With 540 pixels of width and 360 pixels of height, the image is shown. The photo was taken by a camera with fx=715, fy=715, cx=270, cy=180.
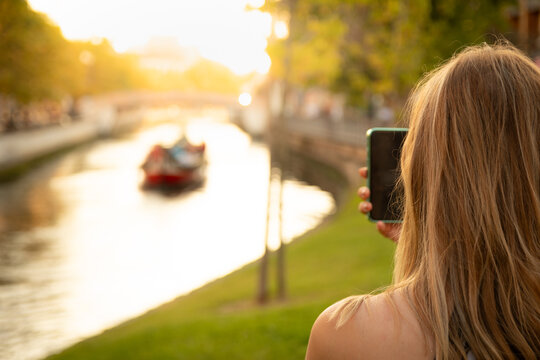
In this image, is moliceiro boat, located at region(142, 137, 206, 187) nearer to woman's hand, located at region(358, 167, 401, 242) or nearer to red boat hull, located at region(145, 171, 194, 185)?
red boat hull, located at region(145, 171, 194, 185)

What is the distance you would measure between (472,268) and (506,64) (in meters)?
0.38

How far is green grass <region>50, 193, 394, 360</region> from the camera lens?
19.8ft

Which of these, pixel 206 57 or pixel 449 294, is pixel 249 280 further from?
pixel 206 57

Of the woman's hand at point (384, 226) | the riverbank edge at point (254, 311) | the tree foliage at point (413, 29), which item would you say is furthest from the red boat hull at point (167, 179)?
the woman's hand at point (384, 226)

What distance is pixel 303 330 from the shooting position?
602cm

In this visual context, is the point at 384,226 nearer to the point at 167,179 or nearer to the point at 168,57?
the point at 167,179

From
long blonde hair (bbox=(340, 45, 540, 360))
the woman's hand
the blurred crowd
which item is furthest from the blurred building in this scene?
long blonde hair (bbox=(340, 45, 540, 360))

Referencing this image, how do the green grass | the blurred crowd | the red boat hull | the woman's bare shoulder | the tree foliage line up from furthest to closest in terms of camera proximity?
1. the blurred crowd
2. the red boat hull
3. the tree foliage
4. the green grass
5. the woman's bare shoulder

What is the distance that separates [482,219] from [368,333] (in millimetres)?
282

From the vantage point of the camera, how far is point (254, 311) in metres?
7.63

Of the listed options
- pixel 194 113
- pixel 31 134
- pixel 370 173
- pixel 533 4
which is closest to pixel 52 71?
pixel 31 134

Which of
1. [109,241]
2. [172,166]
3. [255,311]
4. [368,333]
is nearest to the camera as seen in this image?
[368,333]

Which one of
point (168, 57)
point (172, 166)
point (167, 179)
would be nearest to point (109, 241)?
point (167, 179)

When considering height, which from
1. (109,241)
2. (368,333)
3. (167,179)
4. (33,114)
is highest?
(368,333)
